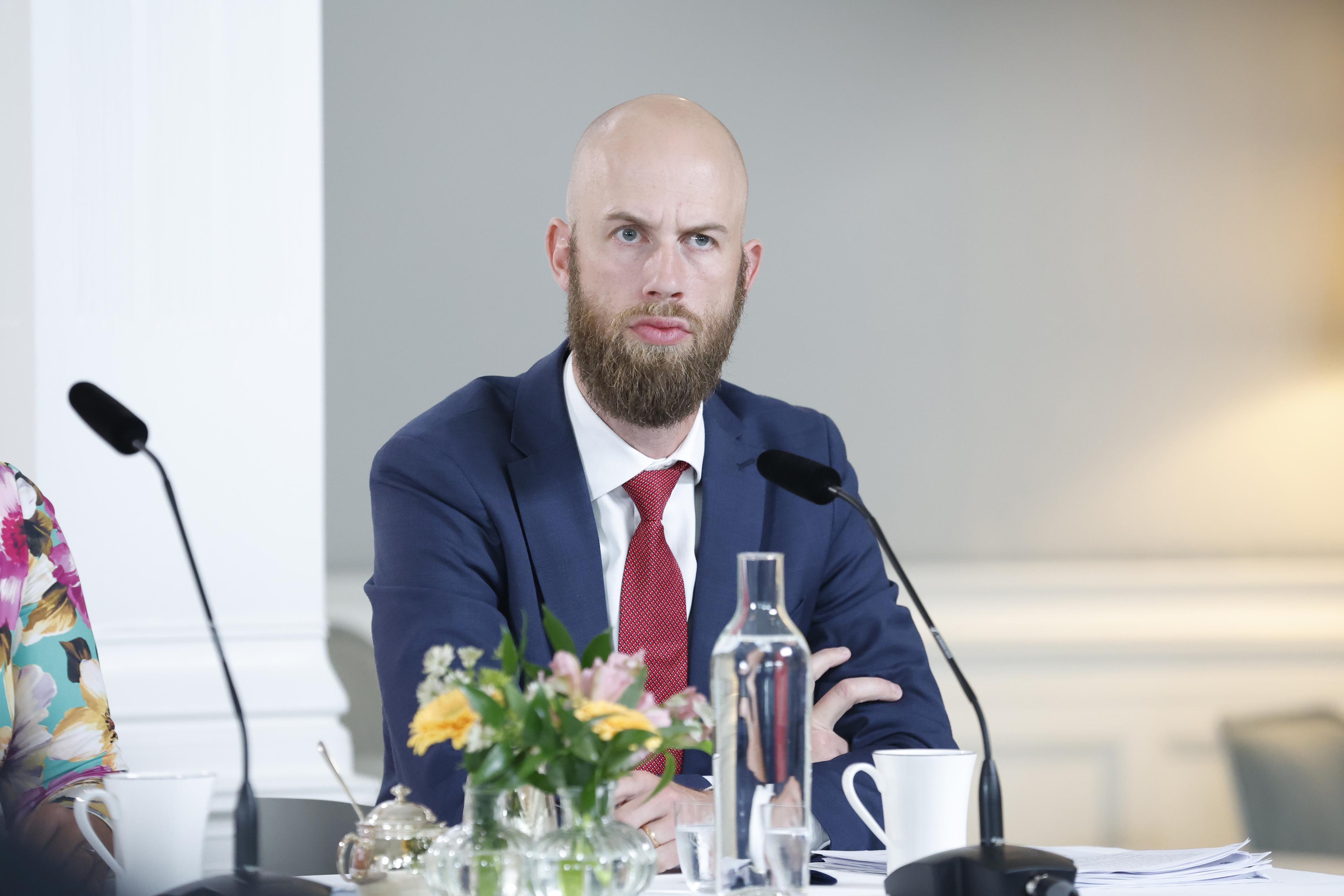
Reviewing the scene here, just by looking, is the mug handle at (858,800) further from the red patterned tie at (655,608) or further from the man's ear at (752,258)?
the man's ear at (752,258)

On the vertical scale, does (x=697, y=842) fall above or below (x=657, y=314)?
below

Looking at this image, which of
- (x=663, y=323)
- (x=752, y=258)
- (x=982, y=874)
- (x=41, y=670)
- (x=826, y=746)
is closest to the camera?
(x=982, y=874)

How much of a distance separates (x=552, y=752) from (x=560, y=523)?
0.78 metres

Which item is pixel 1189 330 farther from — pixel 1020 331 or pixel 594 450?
pixel 594 450

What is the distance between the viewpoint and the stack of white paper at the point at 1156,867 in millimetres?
942

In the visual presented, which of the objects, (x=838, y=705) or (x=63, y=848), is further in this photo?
(x=838, y=705)

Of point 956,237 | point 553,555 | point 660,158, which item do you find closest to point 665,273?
point 660,158

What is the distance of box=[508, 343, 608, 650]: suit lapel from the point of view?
4.71 ft

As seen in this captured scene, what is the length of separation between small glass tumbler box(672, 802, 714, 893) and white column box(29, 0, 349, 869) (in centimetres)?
143

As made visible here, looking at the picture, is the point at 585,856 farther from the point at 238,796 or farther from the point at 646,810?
the point at 646,810

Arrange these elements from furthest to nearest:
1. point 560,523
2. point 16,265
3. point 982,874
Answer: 1. point 16,265
2. point 560,523
3. point 982,874

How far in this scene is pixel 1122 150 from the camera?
2.56 metres

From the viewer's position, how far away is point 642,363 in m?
1.54

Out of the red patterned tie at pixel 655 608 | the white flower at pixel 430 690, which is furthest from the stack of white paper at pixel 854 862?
the white flower at pixel 430 690
